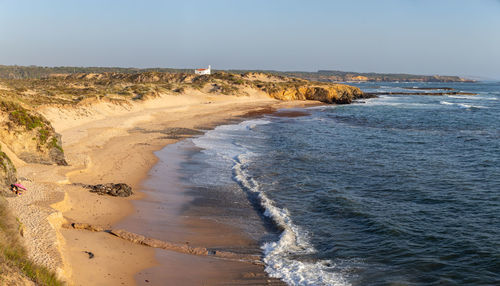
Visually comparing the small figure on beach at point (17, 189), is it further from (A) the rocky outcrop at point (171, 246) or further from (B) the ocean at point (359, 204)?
(B) the ocean at point (359, 204)

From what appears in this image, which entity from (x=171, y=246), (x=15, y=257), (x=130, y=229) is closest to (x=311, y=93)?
(x=130, y=229)

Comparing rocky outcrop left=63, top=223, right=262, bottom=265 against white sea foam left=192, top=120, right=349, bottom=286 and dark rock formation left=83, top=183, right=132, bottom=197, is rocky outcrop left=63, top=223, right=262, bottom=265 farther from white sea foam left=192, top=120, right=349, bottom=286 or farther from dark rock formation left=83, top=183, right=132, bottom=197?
dark rock formation left=83, top=183, right=132, bottom=197

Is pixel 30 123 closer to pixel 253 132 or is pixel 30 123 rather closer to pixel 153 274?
pixel 153 274

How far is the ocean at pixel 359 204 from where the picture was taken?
8797 mm

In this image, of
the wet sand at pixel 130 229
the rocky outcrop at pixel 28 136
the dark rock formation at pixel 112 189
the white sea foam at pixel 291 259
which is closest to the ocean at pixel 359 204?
the white sea foam at pixel 291 259

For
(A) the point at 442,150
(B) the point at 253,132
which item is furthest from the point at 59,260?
(B) the point at 253,132

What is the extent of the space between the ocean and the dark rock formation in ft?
7.73

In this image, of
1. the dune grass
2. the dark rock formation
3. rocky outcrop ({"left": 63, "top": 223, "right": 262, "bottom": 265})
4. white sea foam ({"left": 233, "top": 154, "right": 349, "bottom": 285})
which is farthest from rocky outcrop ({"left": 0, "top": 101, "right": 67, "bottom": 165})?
white sea foam ({"left": 233, "top": 154, "right": 349, "bottom": 285})

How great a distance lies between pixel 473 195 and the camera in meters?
13.6

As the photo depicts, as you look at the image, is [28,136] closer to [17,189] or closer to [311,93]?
[17,189]

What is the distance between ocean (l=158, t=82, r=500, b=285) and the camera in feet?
28.9

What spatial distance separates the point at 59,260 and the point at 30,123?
9.55 metres

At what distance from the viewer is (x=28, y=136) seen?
14.4m

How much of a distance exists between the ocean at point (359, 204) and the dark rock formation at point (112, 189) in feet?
7.73
